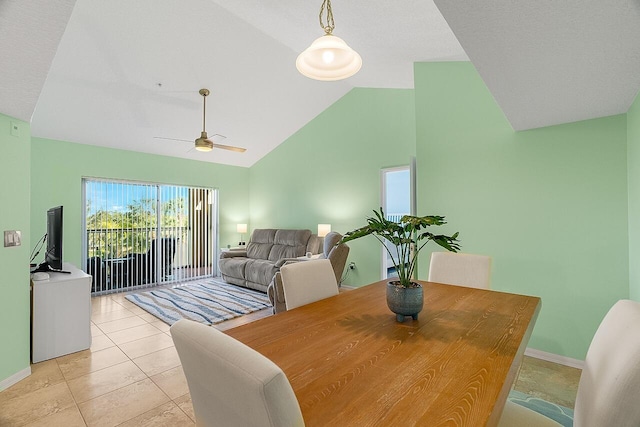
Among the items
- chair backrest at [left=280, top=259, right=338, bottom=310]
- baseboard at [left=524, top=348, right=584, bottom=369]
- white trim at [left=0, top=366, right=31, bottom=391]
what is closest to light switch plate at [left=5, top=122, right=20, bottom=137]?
white trim at [left=0, top=366, right=31, bottom=391]

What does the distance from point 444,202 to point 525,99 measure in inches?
47.5

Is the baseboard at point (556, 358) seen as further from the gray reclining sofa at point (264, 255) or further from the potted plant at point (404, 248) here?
the gray reclining sofa at point (264, 255)

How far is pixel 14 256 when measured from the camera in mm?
2197

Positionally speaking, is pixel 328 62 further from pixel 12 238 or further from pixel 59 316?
pixel 59 316

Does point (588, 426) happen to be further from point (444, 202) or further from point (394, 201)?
point (394, 201)

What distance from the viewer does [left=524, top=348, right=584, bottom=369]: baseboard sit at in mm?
2322

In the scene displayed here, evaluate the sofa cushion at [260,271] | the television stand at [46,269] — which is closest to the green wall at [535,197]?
the sofa cushion at [260,271]

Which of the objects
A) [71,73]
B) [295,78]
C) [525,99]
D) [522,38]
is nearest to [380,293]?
[522,38]

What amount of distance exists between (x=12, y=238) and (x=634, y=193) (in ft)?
14.8

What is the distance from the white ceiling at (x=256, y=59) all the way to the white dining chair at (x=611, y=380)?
1.26 metres

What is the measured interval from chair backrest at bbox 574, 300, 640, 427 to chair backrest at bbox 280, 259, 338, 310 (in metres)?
1.20

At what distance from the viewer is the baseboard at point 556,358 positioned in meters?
2.32

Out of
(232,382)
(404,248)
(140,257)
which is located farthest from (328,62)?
(140,257)

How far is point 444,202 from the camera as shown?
117 inches
